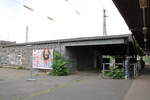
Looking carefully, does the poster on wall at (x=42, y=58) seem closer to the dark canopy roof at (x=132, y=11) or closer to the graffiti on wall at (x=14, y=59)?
the graffiti on wall at (x=14, y=59)

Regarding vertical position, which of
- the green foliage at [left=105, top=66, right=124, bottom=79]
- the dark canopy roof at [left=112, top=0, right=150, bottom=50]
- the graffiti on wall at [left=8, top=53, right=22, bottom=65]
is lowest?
the green foliage at [left=105, top=66, right=124, bottom=79]

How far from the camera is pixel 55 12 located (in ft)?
41.3

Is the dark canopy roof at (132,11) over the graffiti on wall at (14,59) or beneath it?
over

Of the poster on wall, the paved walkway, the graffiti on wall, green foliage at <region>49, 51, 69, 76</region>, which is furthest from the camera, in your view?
the graffiti on wall

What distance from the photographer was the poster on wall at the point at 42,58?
57.6 feet

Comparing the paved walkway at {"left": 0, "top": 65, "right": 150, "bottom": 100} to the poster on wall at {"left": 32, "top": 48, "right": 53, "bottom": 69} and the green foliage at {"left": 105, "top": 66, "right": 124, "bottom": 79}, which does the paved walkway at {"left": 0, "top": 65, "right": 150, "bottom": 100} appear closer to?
the green foliage at {"left": 105, "top": 66, "right": 124, "bottom": 79}

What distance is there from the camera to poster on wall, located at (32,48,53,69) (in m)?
17.6

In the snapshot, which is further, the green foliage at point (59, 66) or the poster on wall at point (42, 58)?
the poster on wall at point (42, 58)

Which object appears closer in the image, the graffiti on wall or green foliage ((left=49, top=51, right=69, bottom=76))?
green foliage ((left=49, top=51, right=69, bottom=76))

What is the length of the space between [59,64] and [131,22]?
7.02 meters

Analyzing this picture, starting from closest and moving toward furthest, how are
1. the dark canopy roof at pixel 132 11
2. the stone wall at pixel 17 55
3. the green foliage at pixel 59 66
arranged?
the dark canopy roof at pixel 132 11 → the green foliage at pixel 59 66 → the stone wall at pixel 17 55

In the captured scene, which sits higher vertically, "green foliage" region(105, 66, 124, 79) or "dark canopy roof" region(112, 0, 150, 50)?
"dark canopy roof" region(112, 0, 150, 50)

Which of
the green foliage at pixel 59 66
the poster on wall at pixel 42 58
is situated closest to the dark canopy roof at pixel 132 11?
the green foliage at pixel 59 66

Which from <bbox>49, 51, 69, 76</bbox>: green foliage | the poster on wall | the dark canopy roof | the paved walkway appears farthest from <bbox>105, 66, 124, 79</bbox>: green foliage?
the poster on wall
